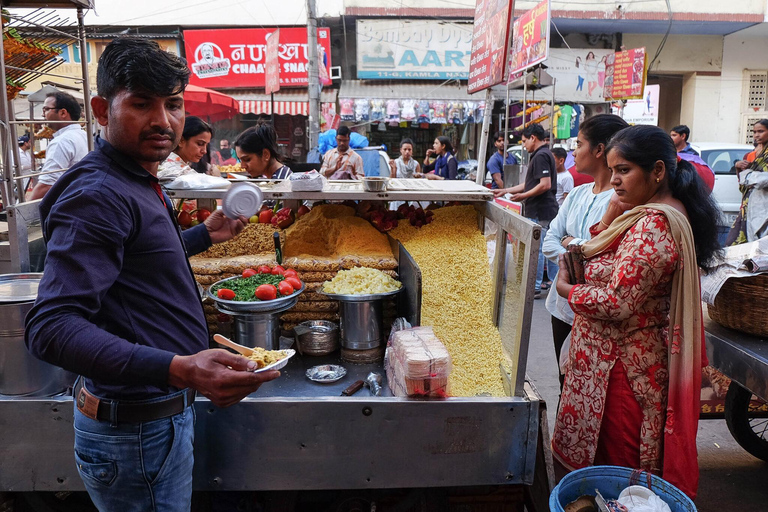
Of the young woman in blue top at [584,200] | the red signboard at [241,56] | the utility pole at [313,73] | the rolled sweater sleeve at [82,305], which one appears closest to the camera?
the rolled sweater sleeve at [82,305]

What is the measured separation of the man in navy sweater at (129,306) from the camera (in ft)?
4.07

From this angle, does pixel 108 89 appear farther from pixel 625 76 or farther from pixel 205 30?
pixel 205 30

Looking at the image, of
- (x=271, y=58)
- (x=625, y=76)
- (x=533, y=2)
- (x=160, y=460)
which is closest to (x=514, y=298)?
(x=160, y=460)

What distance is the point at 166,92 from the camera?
151cm

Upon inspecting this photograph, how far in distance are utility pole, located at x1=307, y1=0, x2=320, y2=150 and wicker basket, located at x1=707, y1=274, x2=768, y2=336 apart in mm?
8217

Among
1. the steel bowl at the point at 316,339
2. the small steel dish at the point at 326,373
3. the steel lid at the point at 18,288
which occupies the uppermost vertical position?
the steel lid at the point at 18,288

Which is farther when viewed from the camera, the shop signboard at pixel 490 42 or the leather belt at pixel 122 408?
the shop signboard at pixel 490 42

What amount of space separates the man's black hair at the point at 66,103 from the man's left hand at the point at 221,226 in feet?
11.5

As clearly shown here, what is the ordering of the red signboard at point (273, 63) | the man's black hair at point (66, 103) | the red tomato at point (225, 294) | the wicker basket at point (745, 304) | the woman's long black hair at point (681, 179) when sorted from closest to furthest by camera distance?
the woman's long black hair at point (681, 179) < the wicker basket at point (745, 304) < the red tomato at point (225, 294) < the man's black hair at point (66, 103) < the red signboard at point (273, 63)

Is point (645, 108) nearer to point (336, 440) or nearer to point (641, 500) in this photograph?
point (641, 500)

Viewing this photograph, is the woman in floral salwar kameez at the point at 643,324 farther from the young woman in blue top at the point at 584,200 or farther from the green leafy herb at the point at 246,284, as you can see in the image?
the green leafy herb at the point at 246,284

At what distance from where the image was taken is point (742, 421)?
3359 mm

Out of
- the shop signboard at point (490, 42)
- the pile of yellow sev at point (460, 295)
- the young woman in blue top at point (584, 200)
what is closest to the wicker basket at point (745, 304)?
the young woman in blue top at point (584, 200)

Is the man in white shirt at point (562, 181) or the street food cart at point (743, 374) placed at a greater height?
the man in white shirt at point (562, 181)
